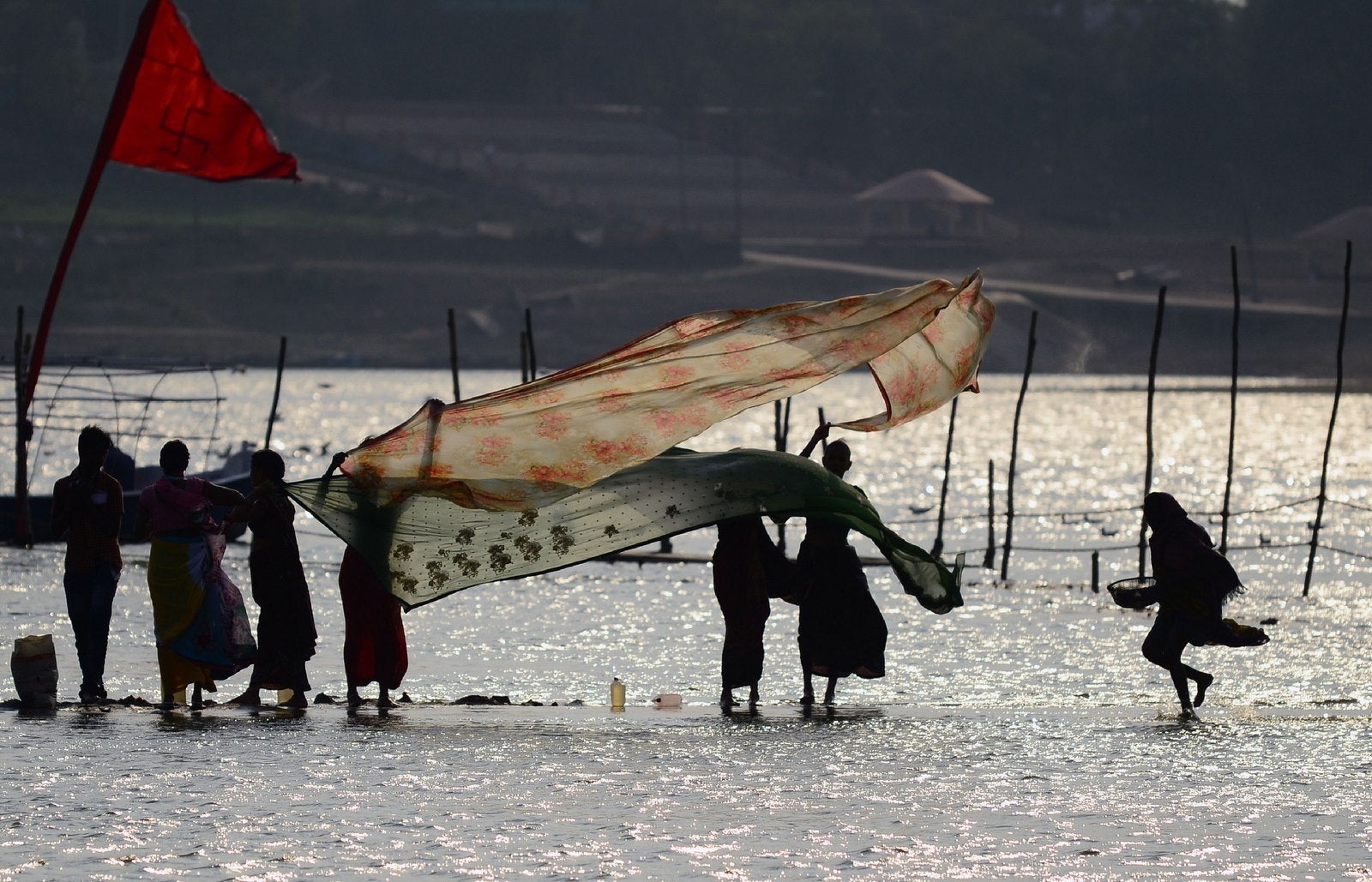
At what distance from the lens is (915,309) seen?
1040 cm

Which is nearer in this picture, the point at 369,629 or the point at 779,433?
the point at 369,629

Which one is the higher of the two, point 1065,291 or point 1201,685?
point 1065,291

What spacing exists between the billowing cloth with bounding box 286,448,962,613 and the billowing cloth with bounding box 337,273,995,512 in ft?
0.55

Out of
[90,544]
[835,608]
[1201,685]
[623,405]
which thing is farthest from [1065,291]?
[90,544]

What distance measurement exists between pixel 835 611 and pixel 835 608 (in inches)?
0.6

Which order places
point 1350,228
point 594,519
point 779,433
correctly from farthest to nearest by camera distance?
point 1350,228 < point 779,433 < point 594,519

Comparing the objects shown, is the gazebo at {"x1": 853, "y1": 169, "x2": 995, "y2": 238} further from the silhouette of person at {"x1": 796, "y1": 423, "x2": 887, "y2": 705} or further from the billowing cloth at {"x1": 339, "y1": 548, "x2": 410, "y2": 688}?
the billowing cloth at {"x1": 339, "y1": 548, "x2": 410, "y2": 688}

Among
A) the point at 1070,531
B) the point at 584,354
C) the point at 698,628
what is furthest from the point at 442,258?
the point at 698,628

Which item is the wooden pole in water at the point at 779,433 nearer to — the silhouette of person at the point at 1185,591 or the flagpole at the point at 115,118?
the silhouette of person at the point at 1185,591

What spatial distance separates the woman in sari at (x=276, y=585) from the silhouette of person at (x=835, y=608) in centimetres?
236

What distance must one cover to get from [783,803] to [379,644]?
123 inches

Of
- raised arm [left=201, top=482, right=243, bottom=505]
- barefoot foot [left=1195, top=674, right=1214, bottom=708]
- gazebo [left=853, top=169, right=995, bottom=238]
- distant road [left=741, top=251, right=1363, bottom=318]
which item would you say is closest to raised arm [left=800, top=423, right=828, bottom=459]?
barefoot foot [left=1195, top=674, right=1214, bottom=708]

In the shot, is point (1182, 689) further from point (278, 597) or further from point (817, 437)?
point (278, 597)

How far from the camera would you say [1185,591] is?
1071 centimetres
